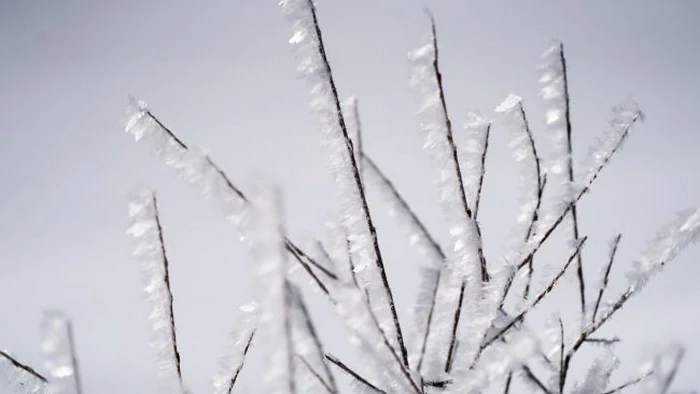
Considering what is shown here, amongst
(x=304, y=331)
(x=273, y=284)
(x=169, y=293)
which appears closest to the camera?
(x=273, y=284)

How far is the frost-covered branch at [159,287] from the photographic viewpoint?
1176 mm

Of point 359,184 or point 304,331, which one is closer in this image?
point 304,331

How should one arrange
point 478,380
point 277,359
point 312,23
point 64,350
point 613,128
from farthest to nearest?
point 613,128 → point 312,23 → point 64,350 → point 478,380 → point 277,359

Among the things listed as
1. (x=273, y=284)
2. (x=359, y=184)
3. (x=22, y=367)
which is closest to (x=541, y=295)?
(x=359, y=184)

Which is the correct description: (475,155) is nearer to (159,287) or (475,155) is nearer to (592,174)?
(592,174)

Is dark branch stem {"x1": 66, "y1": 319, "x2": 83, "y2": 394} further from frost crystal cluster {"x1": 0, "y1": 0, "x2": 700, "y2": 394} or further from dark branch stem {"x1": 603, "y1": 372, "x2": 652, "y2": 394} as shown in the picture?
dark branch stem {"x1": 603, "y1": 372, "x2": 652, "y2": 394}

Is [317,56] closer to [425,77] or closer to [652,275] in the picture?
[425,77]

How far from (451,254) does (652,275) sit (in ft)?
1.34

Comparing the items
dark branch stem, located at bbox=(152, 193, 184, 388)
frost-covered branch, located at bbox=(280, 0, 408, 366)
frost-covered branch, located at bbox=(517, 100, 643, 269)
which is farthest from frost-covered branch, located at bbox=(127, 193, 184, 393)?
frost-covered branch, located at bbox=(517, 100, 643, 269)

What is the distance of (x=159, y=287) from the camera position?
118cm

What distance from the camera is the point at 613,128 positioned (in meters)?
1.29

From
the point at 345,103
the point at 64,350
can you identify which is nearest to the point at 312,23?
the point at 345,103

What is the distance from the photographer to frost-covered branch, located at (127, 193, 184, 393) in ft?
3.86

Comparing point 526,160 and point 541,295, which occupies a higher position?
point 526,160
